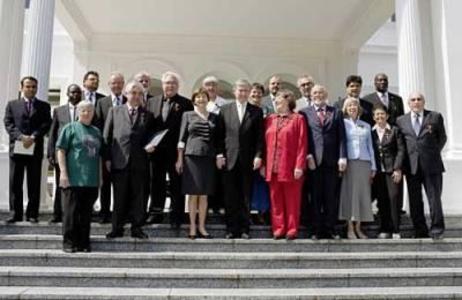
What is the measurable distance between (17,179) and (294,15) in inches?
255

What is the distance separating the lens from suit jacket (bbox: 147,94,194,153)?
511cm

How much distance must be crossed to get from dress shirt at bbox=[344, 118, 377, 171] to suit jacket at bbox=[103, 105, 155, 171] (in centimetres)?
202

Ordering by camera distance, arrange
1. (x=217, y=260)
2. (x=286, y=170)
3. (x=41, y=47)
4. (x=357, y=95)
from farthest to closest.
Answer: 1. (x=41, y=47)
2. (x=357, y=95)
3. (x=286, y=170)
4. (x=217, y=260)

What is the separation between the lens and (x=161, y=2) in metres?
9.25

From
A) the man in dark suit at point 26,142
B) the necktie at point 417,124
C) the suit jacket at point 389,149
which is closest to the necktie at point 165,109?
the man in dark suit at point 26,142

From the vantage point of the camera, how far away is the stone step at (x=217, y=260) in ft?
14.4

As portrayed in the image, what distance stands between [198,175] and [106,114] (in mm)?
1223

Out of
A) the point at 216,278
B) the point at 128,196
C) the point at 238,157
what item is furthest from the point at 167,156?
the point at 216,278

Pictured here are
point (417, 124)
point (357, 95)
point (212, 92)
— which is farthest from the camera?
point (357, 95)

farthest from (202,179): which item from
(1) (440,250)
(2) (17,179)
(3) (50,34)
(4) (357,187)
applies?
(3) (50,34)

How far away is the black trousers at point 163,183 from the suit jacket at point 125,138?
26cm

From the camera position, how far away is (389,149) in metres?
5.22

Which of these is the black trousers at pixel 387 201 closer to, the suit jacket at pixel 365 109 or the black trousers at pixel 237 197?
the suit jacket at pixel 365 109

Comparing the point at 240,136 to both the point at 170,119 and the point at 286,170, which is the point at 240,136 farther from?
the point at 170,119
